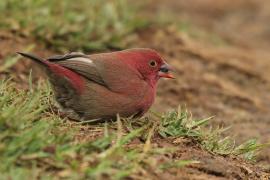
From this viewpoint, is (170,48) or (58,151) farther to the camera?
(170,48)

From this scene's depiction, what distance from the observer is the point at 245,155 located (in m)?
5.75

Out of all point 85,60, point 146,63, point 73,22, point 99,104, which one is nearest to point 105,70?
point 85,60

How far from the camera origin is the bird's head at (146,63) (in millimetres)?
5879

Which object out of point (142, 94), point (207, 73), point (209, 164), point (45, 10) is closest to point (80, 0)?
point (45, 10)

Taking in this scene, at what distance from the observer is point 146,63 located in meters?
5.96

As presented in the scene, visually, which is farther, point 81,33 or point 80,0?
point 80,0

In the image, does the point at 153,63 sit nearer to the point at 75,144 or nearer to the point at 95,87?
the point at 95,87

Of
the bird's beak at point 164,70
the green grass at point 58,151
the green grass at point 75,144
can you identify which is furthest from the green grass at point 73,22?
the green grass at point 58,151

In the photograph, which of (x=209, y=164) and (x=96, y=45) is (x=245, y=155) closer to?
(x=209, y=164)

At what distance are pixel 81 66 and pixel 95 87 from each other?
7.7 inches

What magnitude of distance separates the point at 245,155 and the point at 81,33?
12.1 feet

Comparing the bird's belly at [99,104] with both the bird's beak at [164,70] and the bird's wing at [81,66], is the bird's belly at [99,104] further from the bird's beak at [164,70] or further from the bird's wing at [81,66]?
the bird's beak at [164,70]

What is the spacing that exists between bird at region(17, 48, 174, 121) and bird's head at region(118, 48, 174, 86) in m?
0.12

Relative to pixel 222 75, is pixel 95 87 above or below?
below
